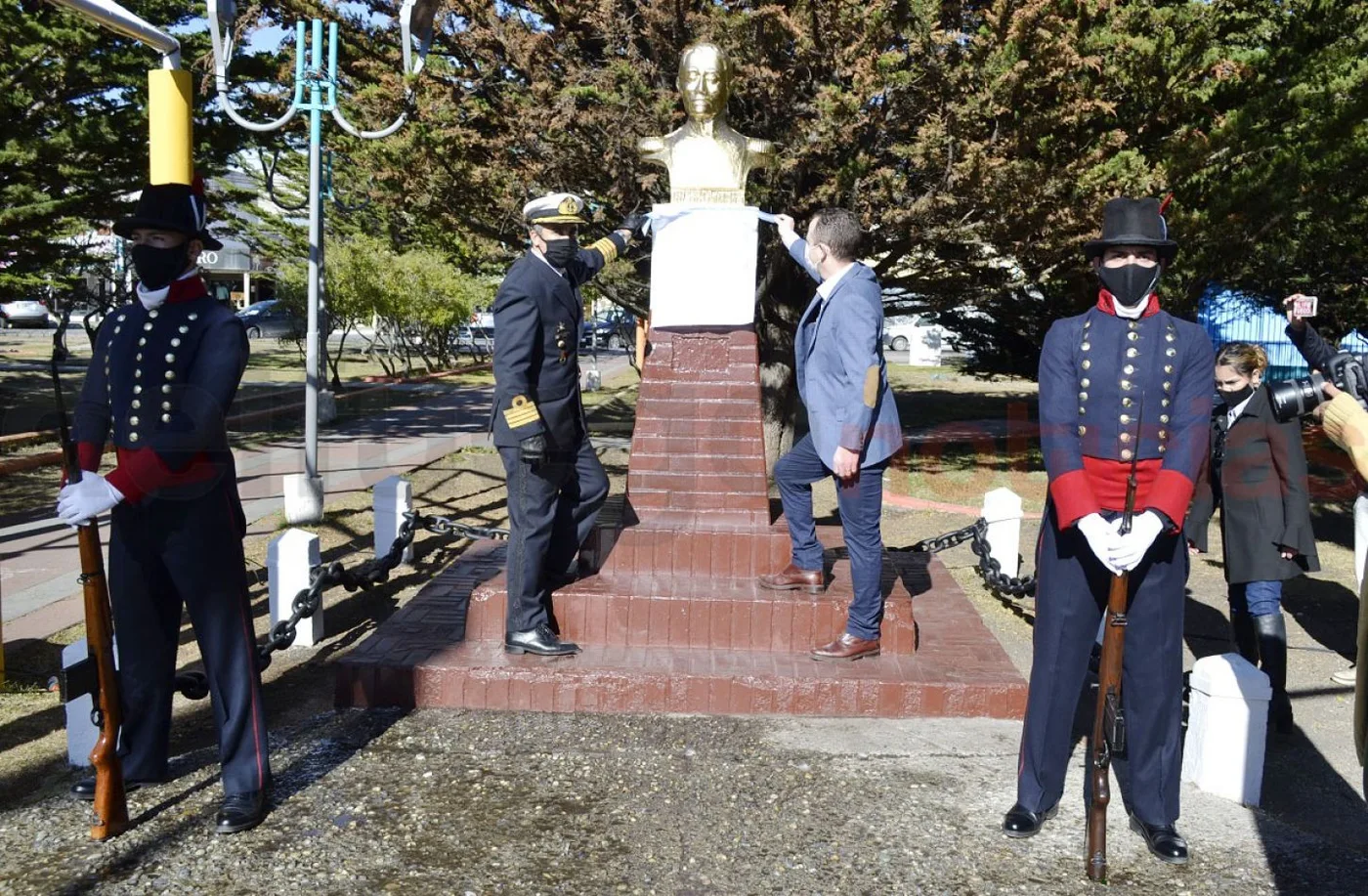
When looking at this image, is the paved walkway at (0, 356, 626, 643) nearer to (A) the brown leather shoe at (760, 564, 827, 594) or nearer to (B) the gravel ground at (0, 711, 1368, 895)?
(B) the gravel ground at (0, 711, 1368, 895)

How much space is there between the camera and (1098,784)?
143 inches

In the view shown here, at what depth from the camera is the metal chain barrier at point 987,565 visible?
652cm

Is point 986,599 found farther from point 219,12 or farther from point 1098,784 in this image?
point 219,12

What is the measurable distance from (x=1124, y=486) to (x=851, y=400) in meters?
1.46

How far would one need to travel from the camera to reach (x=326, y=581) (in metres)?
6.15

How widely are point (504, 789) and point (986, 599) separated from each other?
4161mm

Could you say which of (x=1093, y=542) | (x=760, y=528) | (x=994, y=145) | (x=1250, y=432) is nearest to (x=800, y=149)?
(x=994, y=145)

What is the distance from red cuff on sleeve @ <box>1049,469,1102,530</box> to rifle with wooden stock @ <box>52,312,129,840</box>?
3.10 meters

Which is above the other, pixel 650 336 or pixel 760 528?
pixel 650 336

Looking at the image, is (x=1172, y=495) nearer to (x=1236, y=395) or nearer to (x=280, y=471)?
(x=1236, y=395)

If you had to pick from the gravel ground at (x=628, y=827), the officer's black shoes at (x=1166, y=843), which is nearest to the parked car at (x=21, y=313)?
the gravel ground at (x=628, y=827)

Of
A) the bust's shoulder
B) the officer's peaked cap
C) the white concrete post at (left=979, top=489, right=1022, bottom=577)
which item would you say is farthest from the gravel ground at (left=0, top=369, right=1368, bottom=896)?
the bust's shoulder

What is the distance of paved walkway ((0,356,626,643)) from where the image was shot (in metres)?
7.19

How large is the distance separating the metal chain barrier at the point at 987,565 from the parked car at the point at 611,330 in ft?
57.1
